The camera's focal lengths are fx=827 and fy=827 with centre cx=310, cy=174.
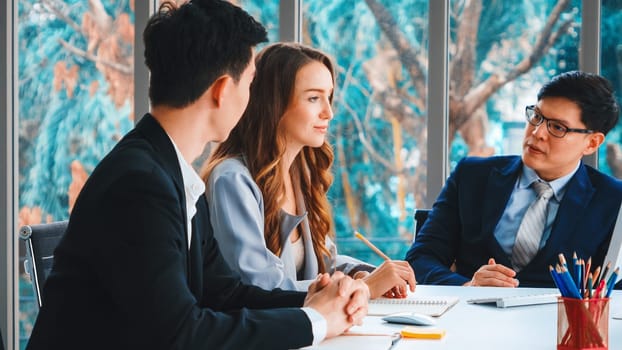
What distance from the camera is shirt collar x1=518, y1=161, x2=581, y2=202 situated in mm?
2744

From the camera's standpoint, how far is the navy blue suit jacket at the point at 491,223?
264cm

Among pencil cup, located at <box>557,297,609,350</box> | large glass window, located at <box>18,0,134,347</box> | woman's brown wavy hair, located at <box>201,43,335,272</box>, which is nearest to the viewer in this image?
pencil cup, located at <box>557,297,609,350</box>

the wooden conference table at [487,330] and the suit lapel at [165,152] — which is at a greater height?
the suit lapel at [165,152]

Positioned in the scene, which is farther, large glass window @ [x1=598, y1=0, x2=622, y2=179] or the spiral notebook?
large glass window @ [x1=598, y1=0, x2=622, y2=179]

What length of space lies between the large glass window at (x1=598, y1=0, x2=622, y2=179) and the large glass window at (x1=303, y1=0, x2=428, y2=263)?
0.76 metres

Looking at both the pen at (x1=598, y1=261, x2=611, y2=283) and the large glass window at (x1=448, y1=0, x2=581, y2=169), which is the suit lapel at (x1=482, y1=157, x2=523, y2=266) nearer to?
the large glass window at (x1=448, y1=0, x2=581, y2=169)

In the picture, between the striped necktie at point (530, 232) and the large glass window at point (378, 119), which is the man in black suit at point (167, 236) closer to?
the striped necktie at point (530, 232)

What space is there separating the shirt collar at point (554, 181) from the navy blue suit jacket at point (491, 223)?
2 centimetres

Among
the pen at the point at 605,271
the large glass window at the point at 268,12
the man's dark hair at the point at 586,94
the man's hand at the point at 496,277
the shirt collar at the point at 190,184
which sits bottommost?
the man's hand at the point at 496,277

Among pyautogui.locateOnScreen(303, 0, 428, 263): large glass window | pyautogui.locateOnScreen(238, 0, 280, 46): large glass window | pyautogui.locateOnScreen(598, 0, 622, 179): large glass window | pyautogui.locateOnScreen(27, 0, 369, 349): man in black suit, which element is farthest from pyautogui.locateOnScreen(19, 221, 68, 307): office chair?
pyautogui.locateOnScreen(598, 0, 622, 179): large glass window

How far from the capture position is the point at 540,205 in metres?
2.75

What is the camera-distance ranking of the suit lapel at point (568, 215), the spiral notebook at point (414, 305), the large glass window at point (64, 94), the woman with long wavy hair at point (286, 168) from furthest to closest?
the large glass window at point (64, 94), the suit lapel at point (568, 215), the woman with long wavy hair at point (286, 168), the spiral notebook at point (414, 305)

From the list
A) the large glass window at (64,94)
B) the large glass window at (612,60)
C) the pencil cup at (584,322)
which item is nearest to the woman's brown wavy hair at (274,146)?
the pencil cup at (584,322)

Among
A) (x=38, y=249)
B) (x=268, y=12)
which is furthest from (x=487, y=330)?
(x=268, y=12)
